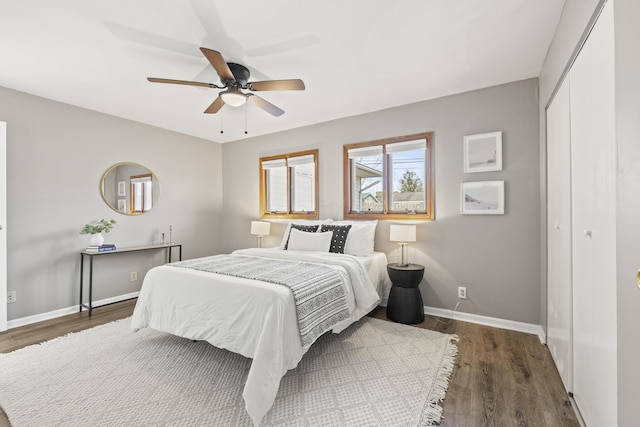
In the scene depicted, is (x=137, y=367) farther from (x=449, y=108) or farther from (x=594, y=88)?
(x=449, y=108)

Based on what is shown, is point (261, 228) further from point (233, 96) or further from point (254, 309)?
point (254, 309)

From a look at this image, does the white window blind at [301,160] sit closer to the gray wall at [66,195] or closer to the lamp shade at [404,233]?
the lamp shade at [404,233]

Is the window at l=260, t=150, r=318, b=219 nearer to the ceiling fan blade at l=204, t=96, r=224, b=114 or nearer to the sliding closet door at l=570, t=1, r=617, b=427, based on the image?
the ceiling fan blade at l=204, t=96, r=224, b=114

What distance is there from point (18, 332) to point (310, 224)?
3.26 m

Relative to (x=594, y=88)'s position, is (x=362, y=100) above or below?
above

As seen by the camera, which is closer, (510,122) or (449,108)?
(510,122)

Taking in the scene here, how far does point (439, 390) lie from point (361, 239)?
181 centimetres

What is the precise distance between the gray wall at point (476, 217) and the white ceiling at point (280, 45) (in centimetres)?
22

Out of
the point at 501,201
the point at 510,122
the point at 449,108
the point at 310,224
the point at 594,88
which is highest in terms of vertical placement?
the point at 449,108

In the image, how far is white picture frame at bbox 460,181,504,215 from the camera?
298 centimetres

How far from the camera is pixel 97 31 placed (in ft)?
6.96

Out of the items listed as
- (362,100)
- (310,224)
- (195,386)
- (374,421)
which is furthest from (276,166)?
(374,421)

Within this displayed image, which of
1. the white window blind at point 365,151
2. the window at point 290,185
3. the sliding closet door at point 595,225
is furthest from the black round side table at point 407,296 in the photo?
the window at point 290,185

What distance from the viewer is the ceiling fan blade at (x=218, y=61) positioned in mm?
1946
